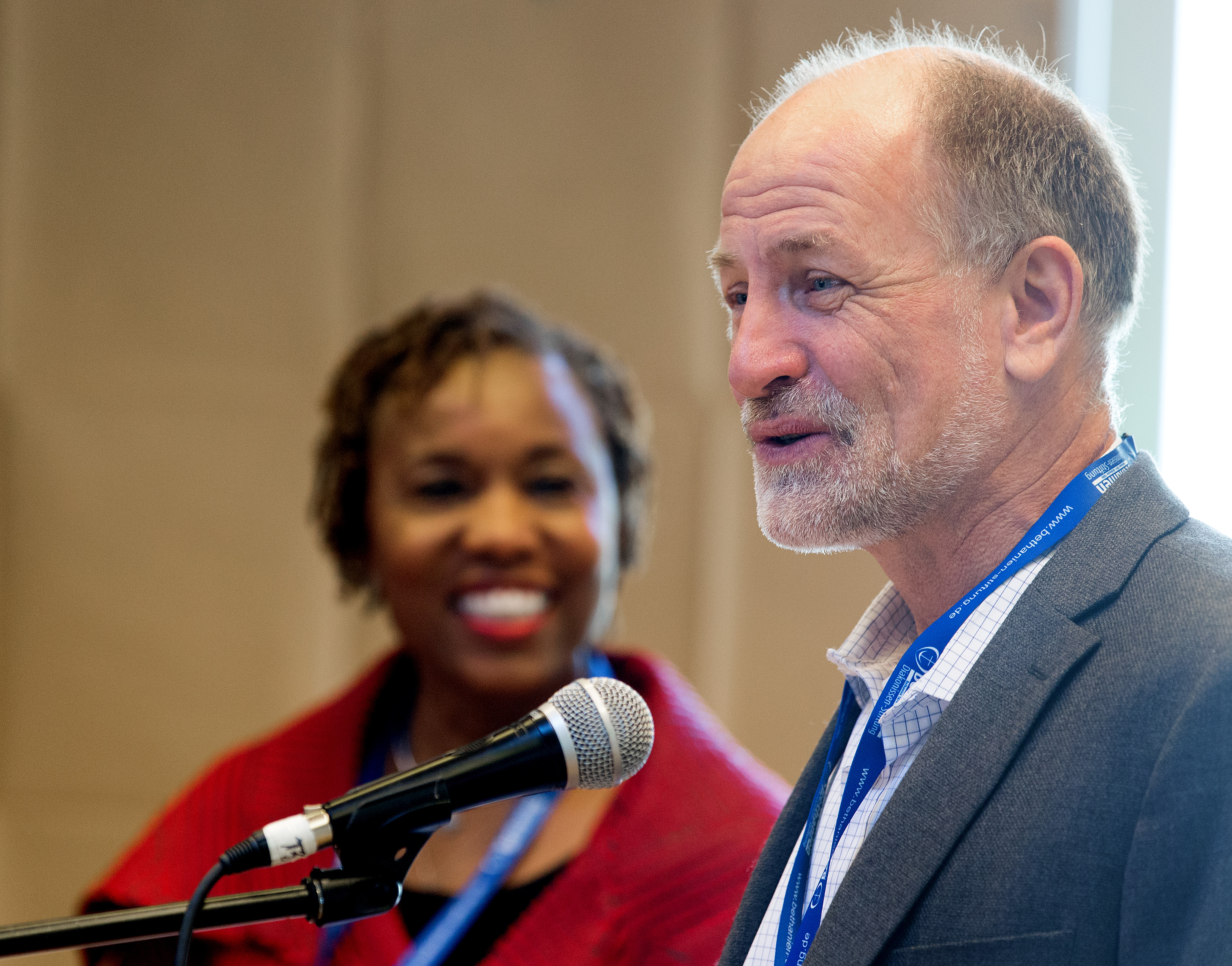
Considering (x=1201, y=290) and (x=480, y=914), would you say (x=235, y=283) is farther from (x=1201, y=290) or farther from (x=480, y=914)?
(x=1201, y=290)

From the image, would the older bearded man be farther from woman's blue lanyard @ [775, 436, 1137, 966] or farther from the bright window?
the bright window

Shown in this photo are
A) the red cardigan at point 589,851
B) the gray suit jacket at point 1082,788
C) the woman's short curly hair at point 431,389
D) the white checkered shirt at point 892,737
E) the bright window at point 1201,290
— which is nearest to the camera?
the gray suit jacket at point 1082,788

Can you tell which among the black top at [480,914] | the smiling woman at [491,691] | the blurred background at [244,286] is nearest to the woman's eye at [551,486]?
the smiling woman at [491,691]

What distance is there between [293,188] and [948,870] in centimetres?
259

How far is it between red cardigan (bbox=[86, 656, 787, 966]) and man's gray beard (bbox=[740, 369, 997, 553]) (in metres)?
→ 0.87

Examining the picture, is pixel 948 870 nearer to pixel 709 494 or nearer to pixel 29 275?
pixel 709 494

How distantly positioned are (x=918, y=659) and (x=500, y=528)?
3.54 ft

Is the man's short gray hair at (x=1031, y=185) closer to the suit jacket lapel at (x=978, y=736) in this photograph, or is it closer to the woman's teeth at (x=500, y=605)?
the suit jacket lapel at (x=978, y=736)

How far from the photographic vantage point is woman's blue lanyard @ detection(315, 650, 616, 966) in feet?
6.34

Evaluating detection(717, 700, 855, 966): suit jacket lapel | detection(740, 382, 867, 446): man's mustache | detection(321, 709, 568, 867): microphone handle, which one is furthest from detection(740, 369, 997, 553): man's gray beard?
detection(321, 709, 568, 867): microphone handle

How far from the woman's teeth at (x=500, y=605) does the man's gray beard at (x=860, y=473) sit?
938 mm

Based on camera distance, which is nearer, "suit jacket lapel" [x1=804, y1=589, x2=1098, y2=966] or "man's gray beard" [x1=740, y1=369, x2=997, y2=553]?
"suit jacket lapel" [x1=804, y1=589, x2=1098, y2=966]

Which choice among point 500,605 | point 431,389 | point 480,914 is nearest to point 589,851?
point 480,914

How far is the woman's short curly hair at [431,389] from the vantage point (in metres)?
2.28
